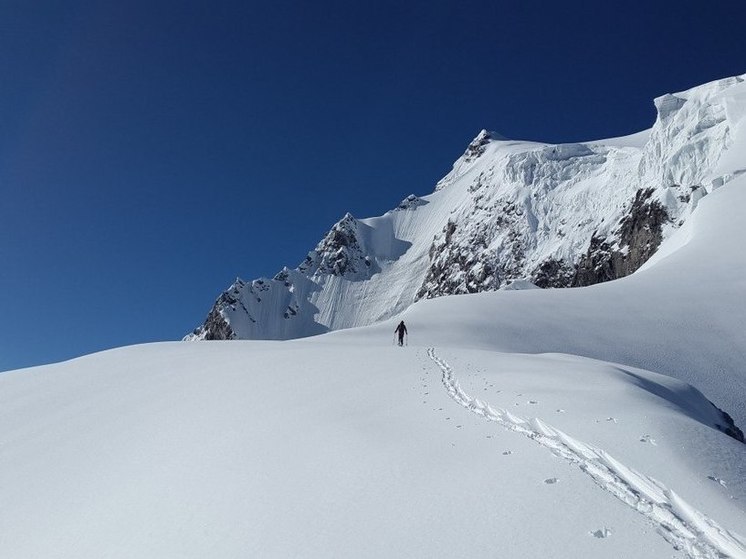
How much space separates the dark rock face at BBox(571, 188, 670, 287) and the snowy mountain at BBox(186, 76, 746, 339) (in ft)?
0.72

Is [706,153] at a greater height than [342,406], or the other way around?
[706,153]

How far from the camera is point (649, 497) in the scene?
5.46m

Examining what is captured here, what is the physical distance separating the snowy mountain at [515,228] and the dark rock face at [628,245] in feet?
0.72

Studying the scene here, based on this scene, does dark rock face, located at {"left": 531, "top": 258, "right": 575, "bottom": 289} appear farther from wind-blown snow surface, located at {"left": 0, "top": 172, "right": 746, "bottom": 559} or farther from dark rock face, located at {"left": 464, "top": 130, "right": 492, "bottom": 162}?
dark rock face, located at {"left": 464, "top": 130, "right": 492, "bottom": 162}

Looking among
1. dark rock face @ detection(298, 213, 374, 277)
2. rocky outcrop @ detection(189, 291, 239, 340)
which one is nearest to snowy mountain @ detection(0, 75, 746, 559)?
rocky outcrop @ detection(189, 291, 239, 340)

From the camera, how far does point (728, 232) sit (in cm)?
4278

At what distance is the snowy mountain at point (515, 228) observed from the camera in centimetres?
7144

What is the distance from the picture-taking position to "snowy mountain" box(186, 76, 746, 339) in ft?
234

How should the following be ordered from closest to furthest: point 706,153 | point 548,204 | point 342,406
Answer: point 342,406 → point 706,153 → point 548,204

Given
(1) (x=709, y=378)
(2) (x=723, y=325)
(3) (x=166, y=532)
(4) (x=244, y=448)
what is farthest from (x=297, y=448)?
(2) (x=723, y=325)

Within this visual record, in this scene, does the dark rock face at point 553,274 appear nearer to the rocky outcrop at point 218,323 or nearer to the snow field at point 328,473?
the rocky outcrop at point 218,323

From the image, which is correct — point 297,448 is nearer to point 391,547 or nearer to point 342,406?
point 342,406

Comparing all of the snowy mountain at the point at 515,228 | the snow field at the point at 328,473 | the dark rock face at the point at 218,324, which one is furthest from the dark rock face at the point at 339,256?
the snow field at the point at 328,473

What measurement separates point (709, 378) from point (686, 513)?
19.2 m
